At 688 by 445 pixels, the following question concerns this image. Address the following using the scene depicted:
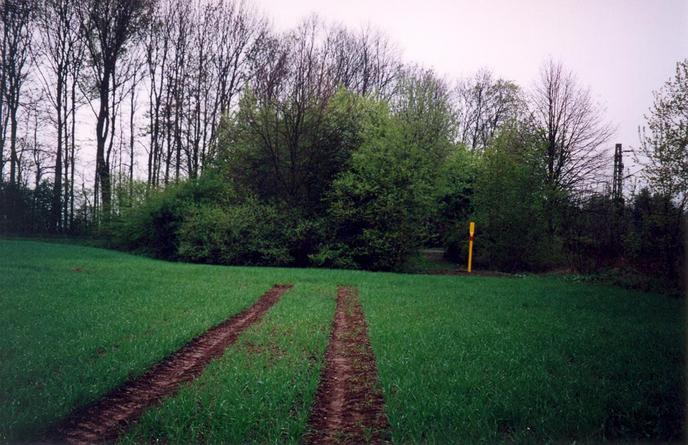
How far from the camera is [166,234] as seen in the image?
2242cm

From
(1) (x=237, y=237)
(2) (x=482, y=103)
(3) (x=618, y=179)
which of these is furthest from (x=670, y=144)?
(2) (x=482, y=103)

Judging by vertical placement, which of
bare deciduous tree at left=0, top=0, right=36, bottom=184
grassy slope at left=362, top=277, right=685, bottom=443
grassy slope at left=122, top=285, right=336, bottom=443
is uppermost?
bare deciduous tree at left=0, top=0, right=36, bottom=184

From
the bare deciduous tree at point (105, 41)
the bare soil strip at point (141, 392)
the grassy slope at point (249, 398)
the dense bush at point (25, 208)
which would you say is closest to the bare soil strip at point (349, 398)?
the grassy slope at point (249, 398)

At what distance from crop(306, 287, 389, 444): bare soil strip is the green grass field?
0.15 m

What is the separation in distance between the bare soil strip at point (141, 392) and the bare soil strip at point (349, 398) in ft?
5.27

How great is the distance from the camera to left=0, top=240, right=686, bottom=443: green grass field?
3.31m

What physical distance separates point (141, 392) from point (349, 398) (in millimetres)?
2215

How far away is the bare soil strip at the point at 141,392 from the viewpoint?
3209mm

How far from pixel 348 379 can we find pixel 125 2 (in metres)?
32.8

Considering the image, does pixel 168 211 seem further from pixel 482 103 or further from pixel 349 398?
pixel 482 103

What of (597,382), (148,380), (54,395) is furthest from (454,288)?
(54,395)

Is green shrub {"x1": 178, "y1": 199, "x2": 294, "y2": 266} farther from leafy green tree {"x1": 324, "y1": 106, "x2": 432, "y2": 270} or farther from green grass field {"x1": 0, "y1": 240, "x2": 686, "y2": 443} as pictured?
green grass field {"x1": 0, "y1": 240, "x2": 686, "y2": 443}

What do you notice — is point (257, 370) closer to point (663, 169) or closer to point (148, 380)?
point (148, 380)

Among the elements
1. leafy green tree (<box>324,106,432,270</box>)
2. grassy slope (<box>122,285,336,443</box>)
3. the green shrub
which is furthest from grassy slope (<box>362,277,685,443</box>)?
the green shrub
